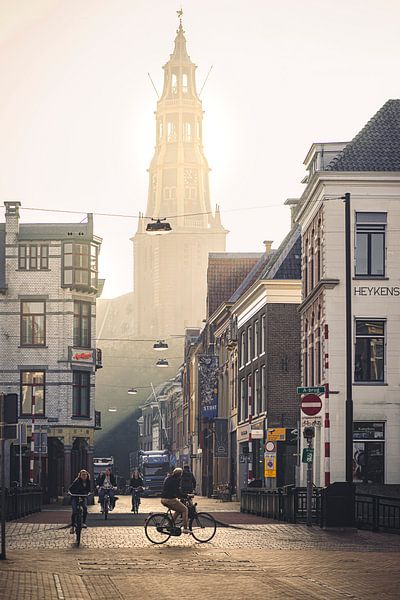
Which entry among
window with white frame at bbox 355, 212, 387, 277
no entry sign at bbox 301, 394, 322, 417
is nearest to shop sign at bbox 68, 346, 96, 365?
window with white frame at bbox 355, 212, 387, 277

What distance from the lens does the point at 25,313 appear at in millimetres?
79438

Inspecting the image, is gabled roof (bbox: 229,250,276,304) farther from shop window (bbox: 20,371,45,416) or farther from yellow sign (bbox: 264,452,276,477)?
yellow sign (bbox: 264,452,276,477)

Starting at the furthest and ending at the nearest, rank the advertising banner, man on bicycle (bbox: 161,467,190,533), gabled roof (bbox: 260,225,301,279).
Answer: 1. the advertising banner
2. gabled roof (bbox: 260,225,301,279)
3. man on bicycle (bbox: 161,467,190,533)

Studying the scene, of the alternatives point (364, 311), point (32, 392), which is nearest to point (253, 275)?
point (32, 392)

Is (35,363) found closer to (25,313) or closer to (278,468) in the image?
Answer: (25,313)

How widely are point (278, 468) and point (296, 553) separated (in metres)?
35.8

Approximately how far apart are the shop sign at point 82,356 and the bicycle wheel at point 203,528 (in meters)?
45.9

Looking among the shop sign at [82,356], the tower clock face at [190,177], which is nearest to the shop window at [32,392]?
the shop sign at [82,356]

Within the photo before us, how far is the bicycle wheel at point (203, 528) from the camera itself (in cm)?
3316

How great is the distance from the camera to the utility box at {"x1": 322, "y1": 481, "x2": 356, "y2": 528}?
37875 millimetres

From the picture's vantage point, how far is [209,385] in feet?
295

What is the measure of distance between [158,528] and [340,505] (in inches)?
274

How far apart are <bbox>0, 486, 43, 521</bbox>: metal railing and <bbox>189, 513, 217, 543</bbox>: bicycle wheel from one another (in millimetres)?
10912

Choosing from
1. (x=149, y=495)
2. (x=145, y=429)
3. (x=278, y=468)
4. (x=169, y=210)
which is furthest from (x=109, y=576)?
(x=169, y=210)
